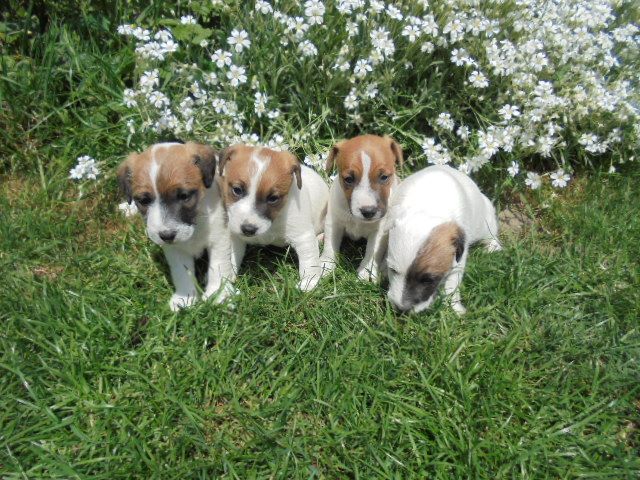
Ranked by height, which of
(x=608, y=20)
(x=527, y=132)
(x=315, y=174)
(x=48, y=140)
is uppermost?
(x=608, y=20)

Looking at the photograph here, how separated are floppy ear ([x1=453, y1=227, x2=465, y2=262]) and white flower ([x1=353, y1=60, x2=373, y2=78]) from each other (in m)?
2.03

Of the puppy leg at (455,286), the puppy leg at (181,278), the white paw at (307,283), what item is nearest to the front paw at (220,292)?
the puppy leg at (181,278)

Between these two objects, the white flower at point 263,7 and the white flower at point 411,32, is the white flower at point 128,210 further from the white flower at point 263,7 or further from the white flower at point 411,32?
the white flower at point 411,32

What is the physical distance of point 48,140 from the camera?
5656 mm

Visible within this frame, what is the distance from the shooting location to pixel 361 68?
493 cm

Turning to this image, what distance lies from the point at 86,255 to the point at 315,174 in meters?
2.27

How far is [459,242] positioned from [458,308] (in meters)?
0.80

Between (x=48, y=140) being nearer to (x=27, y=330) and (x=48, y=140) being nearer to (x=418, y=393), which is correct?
(x=27, y=330)

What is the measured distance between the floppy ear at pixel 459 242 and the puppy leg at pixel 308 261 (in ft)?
4.06

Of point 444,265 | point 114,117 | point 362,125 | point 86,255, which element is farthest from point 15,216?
point 444,265

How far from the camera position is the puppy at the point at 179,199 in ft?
11.9

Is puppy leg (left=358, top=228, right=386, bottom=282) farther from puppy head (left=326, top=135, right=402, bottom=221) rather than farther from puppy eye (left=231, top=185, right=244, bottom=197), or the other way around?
puppy eye (left=231, top=185, right=244, bottom=197)

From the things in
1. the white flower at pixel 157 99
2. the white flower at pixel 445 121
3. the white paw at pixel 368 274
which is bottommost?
the white paw at pixel 368 274

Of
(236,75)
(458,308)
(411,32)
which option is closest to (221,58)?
(236,75)
